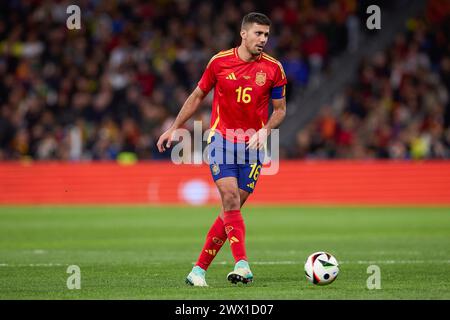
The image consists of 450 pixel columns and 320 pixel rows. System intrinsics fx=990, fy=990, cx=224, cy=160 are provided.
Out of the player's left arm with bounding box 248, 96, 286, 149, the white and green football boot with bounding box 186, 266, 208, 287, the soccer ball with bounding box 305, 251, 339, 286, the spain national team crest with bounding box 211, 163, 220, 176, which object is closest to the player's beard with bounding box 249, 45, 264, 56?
the player's left arm with bounding box 248, 96, 286, 149

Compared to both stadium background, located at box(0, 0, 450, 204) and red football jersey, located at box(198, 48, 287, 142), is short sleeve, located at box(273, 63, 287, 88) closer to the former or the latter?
red football jersey, located at box(198, 48, 287, 142)

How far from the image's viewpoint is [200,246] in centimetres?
1614

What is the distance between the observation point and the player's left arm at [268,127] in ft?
33.8

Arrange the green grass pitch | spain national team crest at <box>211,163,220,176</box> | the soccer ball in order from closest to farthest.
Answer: the green grass pitch, the soccer ball, spain national team crest at <box>211,163,220,176</box>

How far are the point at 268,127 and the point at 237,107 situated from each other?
16.4 inches

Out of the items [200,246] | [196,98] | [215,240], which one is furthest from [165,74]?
[215,240]

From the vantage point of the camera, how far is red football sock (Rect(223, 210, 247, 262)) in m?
10.3

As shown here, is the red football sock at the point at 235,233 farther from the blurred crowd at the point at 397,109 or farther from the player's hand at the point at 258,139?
the blurred crowd at the point at 397,109

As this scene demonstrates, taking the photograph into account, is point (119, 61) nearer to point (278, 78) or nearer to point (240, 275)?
point (278, 78)

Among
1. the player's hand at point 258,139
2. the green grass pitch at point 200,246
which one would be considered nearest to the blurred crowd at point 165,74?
the green grass pitch at point 200,246

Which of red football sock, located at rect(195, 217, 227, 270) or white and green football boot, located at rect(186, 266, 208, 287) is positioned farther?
red football sock, located at rect(195, 217, 227, 270)

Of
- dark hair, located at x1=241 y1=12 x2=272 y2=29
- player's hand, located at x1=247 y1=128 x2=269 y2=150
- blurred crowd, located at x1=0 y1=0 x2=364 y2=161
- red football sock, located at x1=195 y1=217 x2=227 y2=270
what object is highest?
blurred crowd, located at x1=0 y1=0 x2=364 y2=161

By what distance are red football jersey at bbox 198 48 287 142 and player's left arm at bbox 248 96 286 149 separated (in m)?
0.15

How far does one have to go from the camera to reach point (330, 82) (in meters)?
30.7
